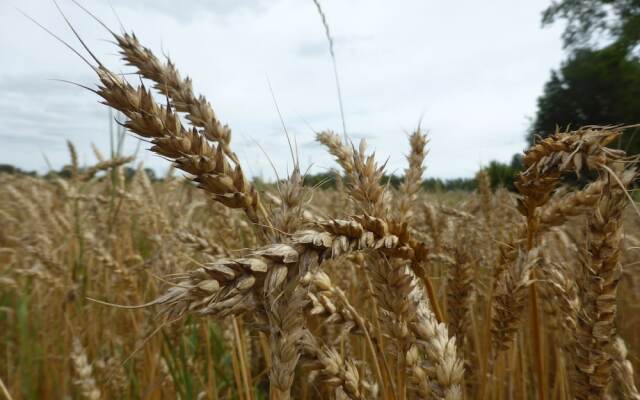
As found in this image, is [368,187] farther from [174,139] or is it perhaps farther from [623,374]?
[623,374]

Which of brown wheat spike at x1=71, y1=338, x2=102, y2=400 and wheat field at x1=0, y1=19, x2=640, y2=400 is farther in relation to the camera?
brown wheat spike at x1=71, y1=338, x2=102, y2=400

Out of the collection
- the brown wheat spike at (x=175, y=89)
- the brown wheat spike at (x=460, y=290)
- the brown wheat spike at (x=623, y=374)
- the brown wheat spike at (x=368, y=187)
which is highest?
the brown wheat spike at (x=175, y=89)

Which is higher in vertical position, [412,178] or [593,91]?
[593,91]

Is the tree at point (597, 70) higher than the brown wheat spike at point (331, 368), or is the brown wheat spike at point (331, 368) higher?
the tree at point (597, 70)

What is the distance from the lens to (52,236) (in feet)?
10.8

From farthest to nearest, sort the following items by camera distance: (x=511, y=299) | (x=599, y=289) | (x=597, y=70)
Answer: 1. (x=597, y=70)
2. (x=511, y=299)
3. (x=599, y=289)

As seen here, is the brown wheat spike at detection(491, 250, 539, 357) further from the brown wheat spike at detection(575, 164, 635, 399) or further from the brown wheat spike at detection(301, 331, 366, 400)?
the brown wheat spike at detection(301, 331, 366, 400)

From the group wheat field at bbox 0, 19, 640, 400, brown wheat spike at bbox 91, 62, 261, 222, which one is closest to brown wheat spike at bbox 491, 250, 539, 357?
wheat field at bbox 0, 19, 640, 400

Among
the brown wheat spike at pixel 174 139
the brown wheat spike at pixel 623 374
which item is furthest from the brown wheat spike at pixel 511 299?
the brown wheat spike at pixel 174 139

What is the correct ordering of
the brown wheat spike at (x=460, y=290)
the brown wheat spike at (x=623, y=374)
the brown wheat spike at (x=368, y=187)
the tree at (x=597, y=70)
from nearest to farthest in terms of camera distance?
1. the brown wheat spike at (x=368, y=187)
2. the brown wheat spike at (x=623, y=374)
3. the brown wheat spike at (x=460, y=290)
4. the tree at (x=597, y=70)

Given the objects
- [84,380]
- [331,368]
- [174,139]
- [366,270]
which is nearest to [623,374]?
[366,270]

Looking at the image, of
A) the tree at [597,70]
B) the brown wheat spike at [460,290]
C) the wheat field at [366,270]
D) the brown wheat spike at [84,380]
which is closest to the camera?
the wheat field at [366,270]

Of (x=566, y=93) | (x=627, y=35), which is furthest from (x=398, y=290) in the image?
(x=566, y=93)

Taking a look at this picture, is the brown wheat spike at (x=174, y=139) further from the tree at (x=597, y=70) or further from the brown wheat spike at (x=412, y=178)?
the tree at (x=597, y=70)
